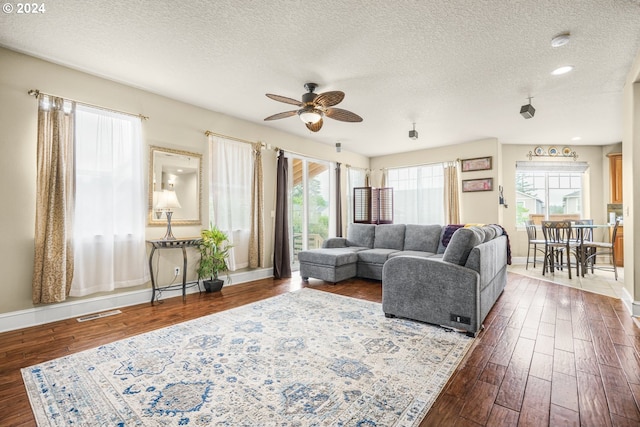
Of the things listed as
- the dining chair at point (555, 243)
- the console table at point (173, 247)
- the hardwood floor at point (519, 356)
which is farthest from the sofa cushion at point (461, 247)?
the dining chair at point (555, 243)

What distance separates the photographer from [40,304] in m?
3.10

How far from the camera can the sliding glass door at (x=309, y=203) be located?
20.1 ft

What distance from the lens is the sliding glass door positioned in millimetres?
6129

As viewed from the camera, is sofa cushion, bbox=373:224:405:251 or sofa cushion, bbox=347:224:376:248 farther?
sofa cushion, bbox=347:224:376:248

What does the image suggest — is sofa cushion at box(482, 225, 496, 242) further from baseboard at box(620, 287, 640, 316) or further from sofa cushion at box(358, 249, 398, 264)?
sofa cushion at box(358, 249, 398, 264)

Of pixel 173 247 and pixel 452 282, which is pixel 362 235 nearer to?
pixel 452 282

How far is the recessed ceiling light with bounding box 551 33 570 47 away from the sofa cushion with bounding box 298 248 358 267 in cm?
357

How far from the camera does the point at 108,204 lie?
3547 mm

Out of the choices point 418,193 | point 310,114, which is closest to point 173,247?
point 310,114

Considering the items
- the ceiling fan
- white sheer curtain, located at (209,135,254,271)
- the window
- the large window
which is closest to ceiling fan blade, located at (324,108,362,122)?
the ceiling fan

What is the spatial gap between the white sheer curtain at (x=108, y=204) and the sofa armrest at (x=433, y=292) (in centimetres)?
319

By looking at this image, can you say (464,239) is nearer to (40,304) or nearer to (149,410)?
(149,410)

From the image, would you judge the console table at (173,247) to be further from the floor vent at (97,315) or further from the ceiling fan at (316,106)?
the ceiling fan at (316,106)

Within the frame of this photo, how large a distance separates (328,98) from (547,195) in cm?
675
